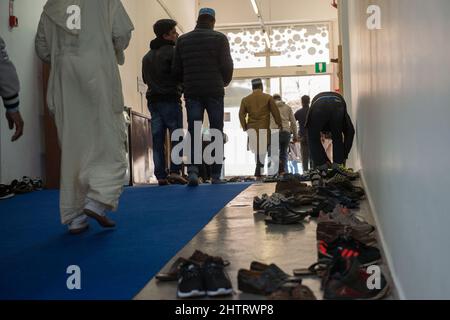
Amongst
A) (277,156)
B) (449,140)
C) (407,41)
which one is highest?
(407,41)

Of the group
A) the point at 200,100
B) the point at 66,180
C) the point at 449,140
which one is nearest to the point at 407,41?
the point at 449,140

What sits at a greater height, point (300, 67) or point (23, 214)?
point (300, 67)

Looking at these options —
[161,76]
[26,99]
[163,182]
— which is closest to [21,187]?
[26,99]

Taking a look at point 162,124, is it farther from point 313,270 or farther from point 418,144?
point 418,144

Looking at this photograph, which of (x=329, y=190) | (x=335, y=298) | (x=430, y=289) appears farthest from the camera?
(x=329, y=190)

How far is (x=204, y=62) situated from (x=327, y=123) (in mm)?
1268

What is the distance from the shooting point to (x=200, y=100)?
544cm

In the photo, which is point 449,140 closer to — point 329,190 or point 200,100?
point 329,190

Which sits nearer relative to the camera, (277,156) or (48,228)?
(48,228)

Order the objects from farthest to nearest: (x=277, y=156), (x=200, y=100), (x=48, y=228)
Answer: (x=277, y=156)
(x=200, y=100)
(x=48, y=228)

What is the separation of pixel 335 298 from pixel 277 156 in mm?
6003

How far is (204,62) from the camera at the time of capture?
5.35m

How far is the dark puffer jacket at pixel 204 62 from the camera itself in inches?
210

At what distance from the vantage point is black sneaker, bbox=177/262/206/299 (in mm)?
1741
